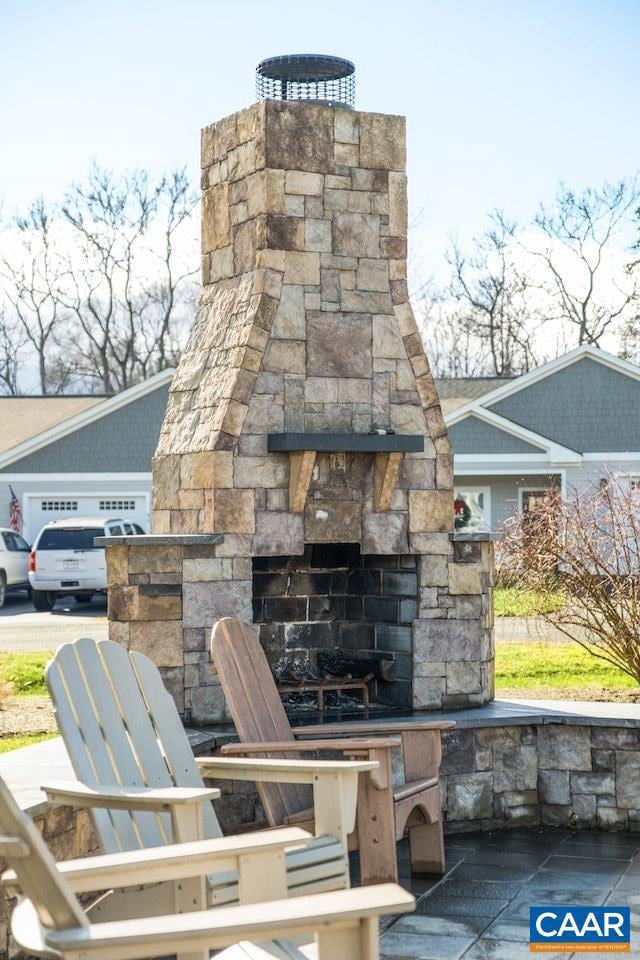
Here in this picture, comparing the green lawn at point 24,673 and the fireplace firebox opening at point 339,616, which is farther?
the green lawn at point 24,673

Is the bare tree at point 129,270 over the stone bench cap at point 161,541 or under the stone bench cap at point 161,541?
over

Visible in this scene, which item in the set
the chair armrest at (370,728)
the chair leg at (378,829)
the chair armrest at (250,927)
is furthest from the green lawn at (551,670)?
the chair armrest at (250,927)

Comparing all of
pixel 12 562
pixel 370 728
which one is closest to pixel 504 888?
pixel 370 728

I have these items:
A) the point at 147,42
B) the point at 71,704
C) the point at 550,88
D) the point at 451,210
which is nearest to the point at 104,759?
the point at 71,704

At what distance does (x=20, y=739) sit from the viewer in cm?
758

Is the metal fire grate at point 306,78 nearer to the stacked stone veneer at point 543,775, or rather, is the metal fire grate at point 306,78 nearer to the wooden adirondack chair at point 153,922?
the stacked stone veneer at point 543,775

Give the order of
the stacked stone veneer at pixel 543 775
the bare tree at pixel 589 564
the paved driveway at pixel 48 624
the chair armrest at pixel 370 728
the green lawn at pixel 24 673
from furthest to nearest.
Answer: the paved driveway at pixel 48 624
the green lawn at pixel 24 673
the bare tree at pixel 589 564
the stacked stone veneer at pixel 543 775
the chair armrest at pixel 370 728

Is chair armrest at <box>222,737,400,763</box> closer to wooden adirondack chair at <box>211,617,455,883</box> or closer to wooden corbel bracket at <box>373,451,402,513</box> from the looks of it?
wooden adirondack chair at <box>211,617,455,883</box>

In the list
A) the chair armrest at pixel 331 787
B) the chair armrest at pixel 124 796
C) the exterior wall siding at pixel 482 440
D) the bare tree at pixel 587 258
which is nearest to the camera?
the chair armrest at pixel 124 796

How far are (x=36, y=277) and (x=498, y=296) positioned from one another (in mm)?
10058

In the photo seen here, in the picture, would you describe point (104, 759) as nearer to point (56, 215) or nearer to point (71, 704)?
point (71, 704)

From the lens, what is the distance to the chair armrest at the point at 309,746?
518cm

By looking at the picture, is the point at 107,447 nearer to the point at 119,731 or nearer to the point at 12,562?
the point at 12,562

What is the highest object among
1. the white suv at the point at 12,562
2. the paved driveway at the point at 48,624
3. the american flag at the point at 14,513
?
the american flag at the point at 14,513
